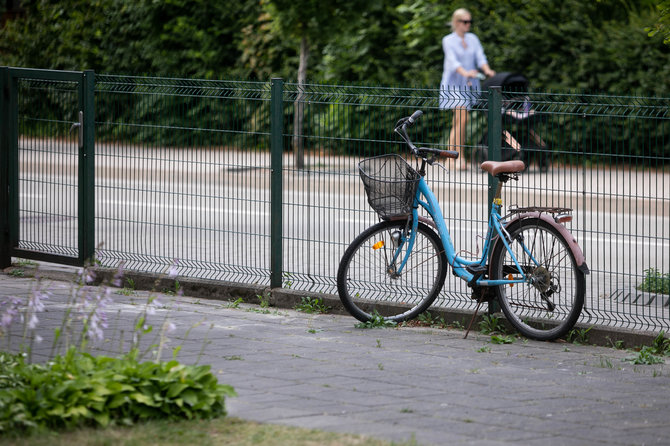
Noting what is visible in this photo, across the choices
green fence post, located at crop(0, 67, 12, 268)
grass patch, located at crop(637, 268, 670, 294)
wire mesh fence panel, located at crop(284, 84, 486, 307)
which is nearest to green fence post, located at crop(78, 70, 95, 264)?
green fence post, located at crop(0, 67, 12, 268)

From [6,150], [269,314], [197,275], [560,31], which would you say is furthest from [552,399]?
[560,31]

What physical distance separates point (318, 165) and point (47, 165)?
2700mm

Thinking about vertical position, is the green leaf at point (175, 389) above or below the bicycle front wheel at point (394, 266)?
below

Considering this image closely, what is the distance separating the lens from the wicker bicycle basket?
753 centimetres

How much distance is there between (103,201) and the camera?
9.77 meters

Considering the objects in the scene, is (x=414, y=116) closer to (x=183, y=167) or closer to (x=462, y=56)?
(x=183, y=167)

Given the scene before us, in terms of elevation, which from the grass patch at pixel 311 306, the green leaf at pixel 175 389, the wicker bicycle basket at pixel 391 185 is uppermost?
the wicker bicycle basket at pixel 391 185

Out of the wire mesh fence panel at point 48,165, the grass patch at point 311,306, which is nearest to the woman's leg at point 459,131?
the grass patch at point 311,306

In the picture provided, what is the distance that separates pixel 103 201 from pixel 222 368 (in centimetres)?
388

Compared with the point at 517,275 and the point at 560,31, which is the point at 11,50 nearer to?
the point at 560,31

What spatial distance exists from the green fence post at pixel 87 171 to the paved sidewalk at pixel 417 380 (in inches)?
56.1

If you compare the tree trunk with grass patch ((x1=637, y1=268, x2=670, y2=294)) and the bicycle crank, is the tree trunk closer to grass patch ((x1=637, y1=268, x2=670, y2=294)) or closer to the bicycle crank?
the bicycle crank

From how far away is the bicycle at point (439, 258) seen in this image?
7168mm

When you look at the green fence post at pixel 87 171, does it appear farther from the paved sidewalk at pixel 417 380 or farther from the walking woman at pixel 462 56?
the walking woman at pixel 462 56
